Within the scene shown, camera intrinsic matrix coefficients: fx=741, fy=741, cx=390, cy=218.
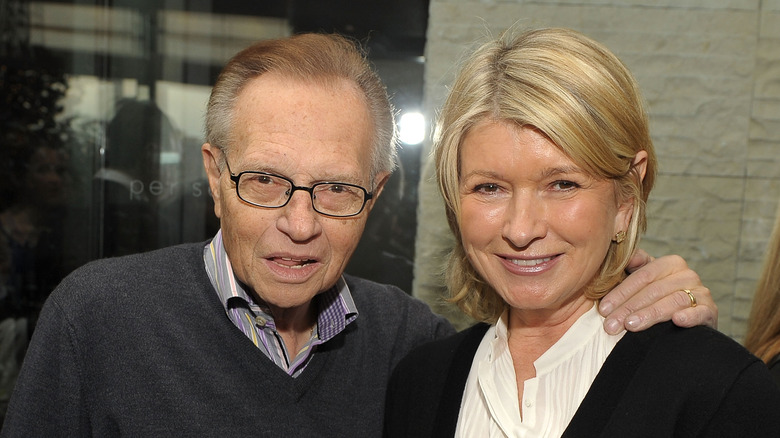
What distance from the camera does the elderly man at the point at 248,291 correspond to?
1760 mm

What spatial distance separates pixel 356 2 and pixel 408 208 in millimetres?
955

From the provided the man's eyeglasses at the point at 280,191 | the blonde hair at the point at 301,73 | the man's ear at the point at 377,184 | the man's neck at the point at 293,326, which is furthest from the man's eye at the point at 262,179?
the man's neck at the point at 293,326

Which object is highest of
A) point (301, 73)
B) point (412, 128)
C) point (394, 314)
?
point (301, 73)

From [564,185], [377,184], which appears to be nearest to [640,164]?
[564,185]

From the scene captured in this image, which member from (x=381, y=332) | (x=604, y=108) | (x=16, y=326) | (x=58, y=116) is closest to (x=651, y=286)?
(x=604, y=108)

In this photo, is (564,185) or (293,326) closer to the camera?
(564,185)

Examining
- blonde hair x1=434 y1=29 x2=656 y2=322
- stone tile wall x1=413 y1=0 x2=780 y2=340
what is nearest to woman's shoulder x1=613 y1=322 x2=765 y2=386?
blonde hair x1=434 y1=29 x2=656 y2=322

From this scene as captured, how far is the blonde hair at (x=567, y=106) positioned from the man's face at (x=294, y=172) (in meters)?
0.25

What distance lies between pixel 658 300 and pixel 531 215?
34 cm

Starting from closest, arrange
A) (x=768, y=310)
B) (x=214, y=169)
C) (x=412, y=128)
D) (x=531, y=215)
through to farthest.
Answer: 1. (x=531, y=215)
2. (x=214, y=169)
3. (x=768, y=310)
4. (x=412, y=128)

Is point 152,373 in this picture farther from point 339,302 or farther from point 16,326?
point 16,326

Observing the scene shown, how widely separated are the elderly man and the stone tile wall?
1.46 meters

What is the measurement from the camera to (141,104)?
3.36 metres

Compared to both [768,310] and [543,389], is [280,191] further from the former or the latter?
[768,310]
